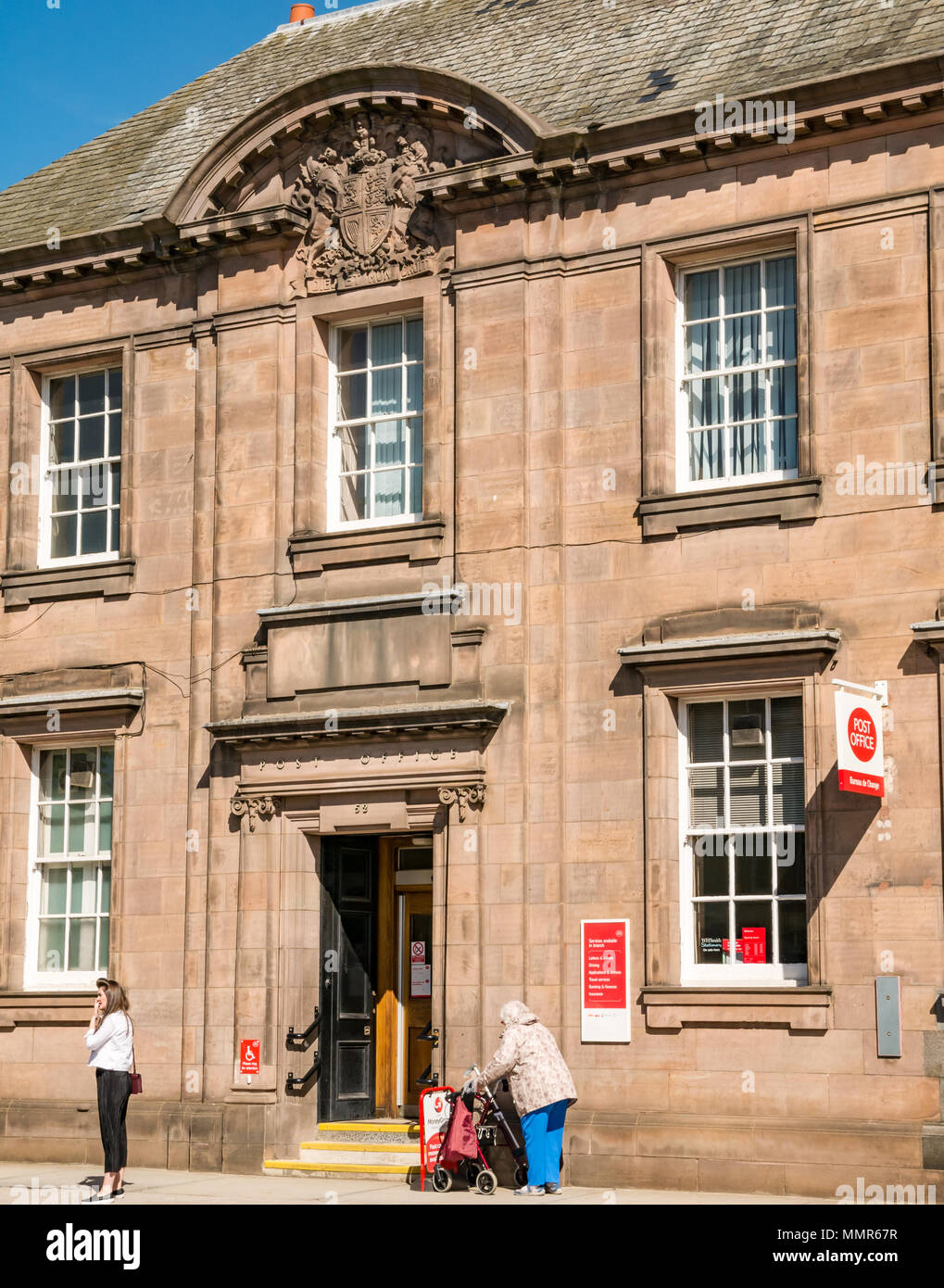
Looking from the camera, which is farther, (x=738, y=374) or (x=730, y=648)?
(x=738, y=374)

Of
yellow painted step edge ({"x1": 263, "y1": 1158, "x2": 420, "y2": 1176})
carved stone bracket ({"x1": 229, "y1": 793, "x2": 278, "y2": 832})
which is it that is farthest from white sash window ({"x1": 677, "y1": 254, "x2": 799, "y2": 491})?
yellow painted step edge ({"x1": 263, "y1": 1158, "x2": 420, "y2": 1176})

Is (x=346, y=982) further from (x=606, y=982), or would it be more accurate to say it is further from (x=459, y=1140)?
(x=459, y=1140)

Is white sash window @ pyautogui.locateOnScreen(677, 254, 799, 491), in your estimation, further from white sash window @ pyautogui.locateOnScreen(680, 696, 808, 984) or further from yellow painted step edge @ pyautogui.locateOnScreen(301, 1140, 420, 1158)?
yellow painted step edge @ pyautogui.locateOnScreen(301, 1140, 420, 1158)

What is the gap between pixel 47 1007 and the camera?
2048 centimetres

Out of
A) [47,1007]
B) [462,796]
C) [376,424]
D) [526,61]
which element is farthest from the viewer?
[526,61]

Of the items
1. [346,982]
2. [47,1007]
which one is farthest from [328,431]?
[47,1007]

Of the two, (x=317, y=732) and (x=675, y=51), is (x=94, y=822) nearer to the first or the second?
(x=317, y=732)

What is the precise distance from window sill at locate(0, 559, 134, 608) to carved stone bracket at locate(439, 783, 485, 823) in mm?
4681

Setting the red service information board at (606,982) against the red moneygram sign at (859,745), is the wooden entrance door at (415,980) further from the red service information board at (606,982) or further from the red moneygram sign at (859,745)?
the red moneygram sign at (859,745)

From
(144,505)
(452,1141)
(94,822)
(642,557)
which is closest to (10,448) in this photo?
(144,505)

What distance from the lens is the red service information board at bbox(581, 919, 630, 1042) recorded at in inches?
689

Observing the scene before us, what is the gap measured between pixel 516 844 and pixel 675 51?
827 centimetres

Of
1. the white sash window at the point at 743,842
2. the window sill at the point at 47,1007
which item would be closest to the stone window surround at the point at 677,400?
the white sash window at the point at 743,842

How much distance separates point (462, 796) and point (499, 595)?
6.46 feet
